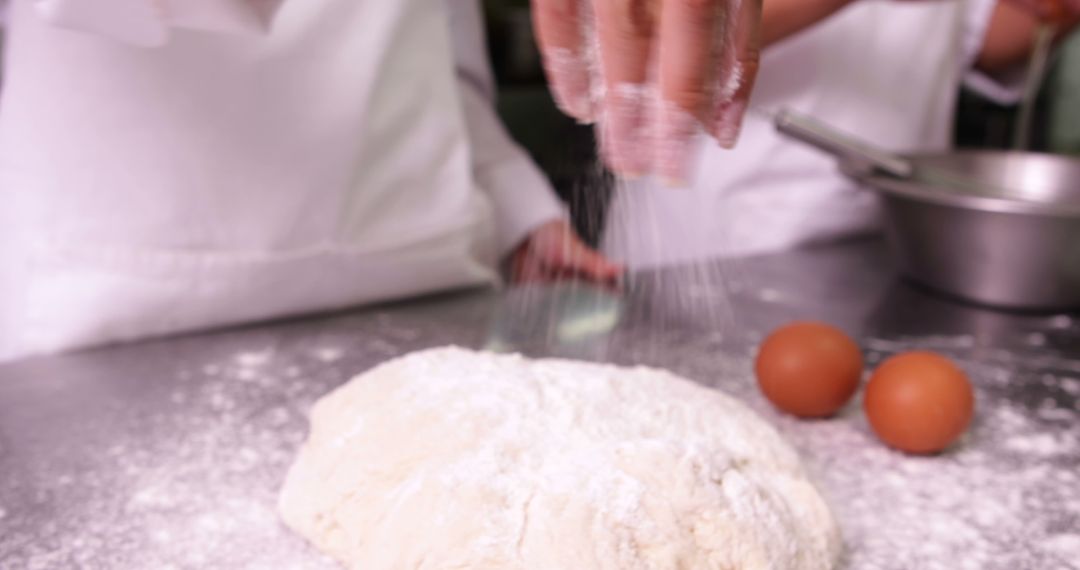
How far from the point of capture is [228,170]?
1.19 m

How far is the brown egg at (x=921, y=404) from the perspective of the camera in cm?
93

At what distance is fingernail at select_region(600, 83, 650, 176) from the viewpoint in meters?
0.73

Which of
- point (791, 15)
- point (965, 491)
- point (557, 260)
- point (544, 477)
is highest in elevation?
point (791, 15)

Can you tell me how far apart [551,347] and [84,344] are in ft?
1.99

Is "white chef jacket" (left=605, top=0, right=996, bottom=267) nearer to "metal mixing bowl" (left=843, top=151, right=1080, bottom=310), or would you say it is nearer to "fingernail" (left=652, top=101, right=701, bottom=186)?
"metal mixing bowl" (left=843, top=151, right=1080, bottom=310)

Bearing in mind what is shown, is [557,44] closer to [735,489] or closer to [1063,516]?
[735,489]

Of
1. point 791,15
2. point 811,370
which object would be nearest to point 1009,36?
point 791,15

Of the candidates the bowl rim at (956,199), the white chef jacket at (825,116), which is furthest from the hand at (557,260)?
the bowl rim at (956,199)

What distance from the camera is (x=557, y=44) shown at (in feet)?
2.41

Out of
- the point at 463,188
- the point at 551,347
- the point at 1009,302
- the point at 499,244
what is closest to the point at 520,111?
the point at 499,244

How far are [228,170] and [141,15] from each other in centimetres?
31

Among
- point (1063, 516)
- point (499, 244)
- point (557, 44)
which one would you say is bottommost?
point (499, 244)

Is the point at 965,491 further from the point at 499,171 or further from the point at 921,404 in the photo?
the point at 499,171

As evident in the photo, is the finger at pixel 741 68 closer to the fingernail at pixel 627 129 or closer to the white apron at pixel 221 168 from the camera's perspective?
the fingernail at pixel 627 129
